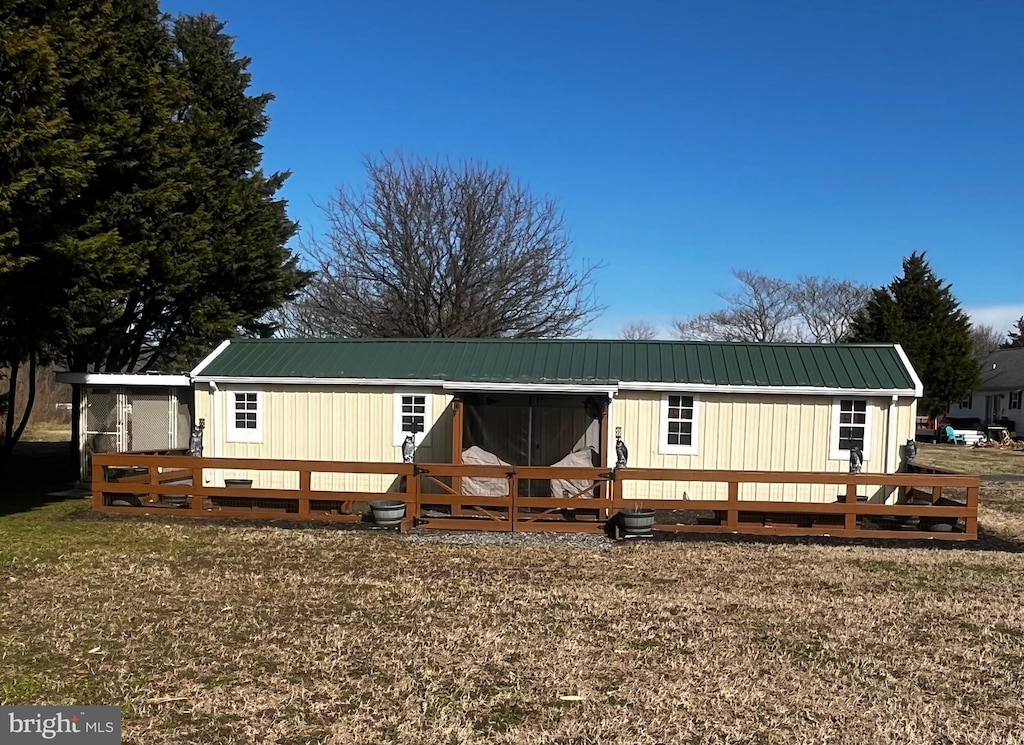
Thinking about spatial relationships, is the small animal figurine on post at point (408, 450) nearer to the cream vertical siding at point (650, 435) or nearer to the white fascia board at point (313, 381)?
the cream vertical siding at point (650, 435)

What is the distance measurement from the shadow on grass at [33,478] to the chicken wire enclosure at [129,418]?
1.10m

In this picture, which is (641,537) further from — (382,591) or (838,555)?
(382,591)

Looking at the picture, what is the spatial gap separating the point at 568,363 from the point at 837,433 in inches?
193

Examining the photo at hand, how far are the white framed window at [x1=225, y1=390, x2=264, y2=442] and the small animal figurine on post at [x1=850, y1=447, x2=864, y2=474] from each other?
34.8ft

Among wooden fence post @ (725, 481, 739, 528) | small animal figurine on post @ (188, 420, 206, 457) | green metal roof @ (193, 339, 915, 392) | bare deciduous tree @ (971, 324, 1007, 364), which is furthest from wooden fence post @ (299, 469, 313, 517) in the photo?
bare deciduous tree @ (971, 324, 1007, 364)

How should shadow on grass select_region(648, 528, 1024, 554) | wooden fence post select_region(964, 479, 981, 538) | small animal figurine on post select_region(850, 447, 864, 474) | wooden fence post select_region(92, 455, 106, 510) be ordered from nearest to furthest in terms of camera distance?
shadow on grass select_region(648, 528, 1024, 554) → wooden fence post select_region(964, 479, 981, 538) → wooden fence post select_region(92, 455, 106, 510) → small animal figurine on post select_region(850, 447, 864, 474)

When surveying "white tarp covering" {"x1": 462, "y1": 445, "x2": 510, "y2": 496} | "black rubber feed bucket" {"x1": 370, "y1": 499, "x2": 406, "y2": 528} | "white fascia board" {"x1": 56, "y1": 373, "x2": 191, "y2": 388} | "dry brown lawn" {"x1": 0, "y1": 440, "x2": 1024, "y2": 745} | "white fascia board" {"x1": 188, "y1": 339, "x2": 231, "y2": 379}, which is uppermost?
"white fascia board" {"x1": 188, "y1": 339, "x2": 231, "y2": 379}

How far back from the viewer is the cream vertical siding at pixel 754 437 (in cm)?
1350

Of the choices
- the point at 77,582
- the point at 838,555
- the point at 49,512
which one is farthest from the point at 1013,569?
the point at 49,512

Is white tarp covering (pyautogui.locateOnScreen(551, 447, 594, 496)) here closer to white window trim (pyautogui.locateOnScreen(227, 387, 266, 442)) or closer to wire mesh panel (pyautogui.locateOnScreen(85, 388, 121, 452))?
white window trim (pyautogui.locateOnScreen(227, 387, 266, 442))

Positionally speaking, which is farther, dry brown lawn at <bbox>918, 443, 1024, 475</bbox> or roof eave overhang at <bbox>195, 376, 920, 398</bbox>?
dry brown lawn at <bbox>918, 443, 1024, 475</bbox>

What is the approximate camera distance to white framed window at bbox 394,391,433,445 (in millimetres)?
14188

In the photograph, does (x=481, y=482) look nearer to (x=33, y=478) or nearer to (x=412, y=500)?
(x=412, y=500)

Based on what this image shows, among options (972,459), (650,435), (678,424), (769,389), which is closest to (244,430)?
(650,435)
